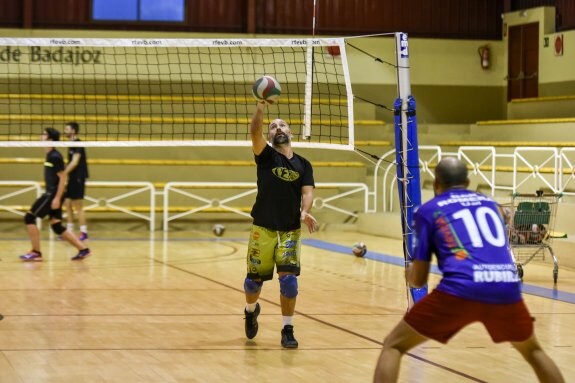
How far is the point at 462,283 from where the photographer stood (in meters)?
5.36

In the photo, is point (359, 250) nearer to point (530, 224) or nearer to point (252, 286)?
point (530, 224)

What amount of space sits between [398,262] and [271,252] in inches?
266

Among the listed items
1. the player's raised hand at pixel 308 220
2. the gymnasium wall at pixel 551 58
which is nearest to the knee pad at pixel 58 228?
the player's raised hand at pixel 308 220

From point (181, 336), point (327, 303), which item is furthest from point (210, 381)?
point (327, 303)

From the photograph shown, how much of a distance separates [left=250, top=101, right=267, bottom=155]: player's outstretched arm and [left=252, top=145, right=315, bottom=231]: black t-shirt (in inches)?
4.1

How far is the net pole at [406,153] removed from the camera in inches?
384

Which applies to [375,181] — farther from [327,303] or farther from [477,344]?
[477,344]

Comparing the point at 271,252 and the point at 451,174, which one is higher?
the point at 451,174

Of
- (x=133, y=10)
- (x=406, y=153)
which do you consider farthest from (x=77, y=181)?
(x=406, y=153)

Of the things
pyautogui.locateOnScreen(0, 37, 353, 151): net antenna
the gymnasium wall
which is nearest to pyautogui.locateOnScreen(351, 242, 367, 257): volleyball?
pyautogui.locateOnScreen(0, 37, 353, 151): net antenna

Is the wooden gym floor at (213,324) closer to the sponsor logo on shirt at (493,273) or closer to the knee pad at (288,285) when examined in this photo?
the knee pad at (288,285)

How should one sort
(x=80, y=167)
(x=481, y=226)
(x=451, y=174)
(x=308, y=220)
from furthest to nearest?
(x=80, y=167), (x=308, y=220), (x=451, y=174), (x=481, y=226)

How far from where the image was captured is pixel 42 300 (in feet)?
35.2

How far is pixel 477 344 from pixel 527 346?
120 inches
